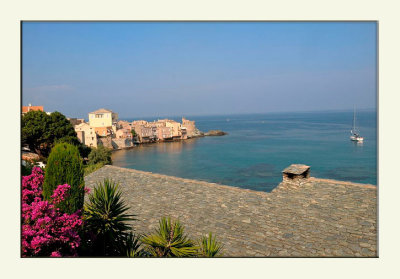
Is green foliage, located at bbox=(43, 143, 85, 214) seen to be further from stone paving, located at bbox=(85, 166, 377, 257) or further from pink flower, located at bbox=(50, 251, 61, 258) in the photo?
→ stone paving, located at bbox=(85, 166, 377, 257)

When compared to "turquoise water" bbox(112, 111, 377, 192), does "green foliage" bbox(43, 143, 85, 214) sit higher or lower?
higher

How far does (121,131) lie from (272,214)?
70.9 metres

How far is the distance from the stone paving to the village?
50.4 meters

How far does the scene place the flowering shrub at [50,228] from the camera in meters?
4.50

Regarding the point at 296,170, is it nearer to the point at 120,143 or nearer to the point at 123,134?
the point at 120,143

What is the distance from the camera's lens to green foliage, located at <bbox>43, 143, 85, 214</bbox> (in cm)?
515

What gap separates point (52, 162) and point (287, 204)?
5.82 meters

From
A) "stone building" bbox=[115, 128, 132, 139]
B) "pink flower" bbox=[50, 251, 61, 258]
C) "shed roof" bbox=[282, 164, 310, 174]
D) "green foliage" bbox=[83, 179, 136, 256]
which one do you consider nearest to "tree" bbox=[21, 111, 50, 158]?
"green foliage" bbox=[83, 179, 136, 256]

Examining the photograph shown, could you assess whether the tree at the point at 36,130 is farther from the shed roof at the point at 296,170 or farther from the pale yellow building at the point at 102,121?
the pale yellow building at the point at 102,121

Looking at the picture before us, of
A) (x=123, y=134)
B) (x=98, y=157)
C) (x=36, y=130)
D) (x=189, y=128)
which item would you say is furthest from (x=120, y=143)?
(x=36, y=130)

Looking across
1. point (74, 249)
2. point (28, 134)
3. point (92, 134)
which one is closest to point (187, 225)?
point (74, 249)

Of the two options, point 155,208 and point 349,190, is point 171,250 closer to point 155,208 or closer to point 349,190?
point 155,208

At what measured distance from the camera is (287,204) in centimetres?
780
